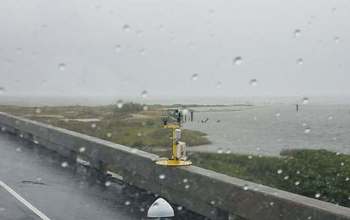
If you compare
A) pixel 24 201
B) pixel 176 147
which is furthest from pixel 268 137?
pixel 24 201

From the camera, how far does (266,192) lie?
306 inches

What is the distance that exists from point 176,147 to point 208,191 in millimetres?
2261

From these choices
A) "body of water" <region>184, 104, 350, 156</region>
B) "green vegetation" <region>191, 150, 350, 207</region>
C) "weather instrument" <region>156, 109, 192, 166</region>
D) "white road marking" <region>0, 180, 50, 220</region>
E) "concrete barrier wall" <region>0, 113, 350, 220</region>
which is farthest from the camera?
"body of water" <region>184, 104, 350, 156</region>

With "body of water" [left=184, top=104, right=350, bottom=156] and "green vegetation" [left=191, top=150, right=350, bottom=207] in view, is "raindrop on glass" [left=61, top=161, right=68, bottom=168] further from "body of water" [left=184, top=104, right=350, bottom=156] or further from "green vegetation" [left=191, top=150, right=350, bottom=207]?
"body of water" [left=184, top=104, right=350, bottom=156]

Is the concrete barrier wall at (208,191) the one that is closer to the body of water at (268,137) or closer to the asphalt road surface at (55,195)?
the asphalt road surface at (55,195)

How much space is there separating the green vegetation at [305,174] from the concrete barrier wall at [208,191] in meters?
4.09

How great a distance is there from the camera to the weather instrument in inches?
426

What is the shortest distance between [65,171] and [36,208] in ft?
16.1

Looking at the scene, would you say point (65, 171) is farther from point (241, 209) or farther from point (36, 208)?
point (241, 209)

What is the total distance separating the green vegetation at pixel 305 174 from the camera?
13656 mm

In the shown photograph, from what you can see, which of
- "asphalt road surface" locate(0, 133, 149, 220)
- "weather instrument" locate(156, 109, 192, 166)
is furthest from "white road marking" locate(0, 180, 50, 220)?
"weather instrument" locate(156, 109, 192, 166)

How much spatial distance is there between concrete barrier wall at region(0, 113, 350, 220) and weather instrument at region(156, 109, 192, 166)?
18 cm

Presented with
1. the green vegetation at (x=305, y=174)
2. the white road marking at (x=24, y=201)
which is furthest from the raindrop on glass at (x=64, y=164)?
the green vegetation at (x=305, y=174)

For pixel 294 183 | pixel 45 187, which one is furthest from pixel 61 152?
pixel 294 183
